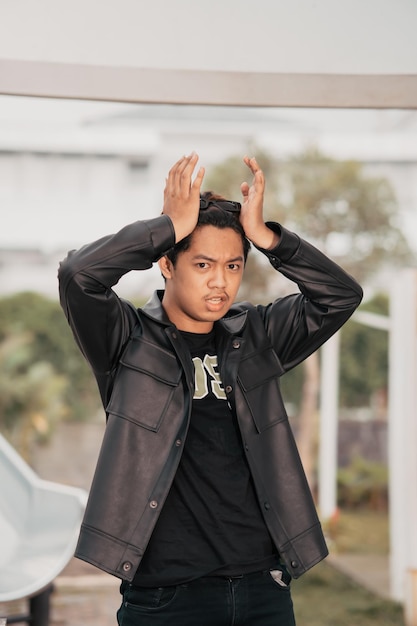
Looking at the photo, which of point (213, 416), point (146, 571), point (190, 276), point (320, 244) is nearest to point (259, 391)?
point (213, 416)

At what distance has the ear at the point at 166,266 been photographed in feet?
6.95

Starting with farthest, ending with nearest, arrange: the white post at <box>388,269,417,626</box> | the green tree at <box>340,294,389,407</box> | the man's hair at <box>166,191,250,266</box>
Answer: the green tree at <box>340,294,389,407</box>, the white post at <box>388,269,417,626</box>, the man's hair at <box>166,191,250,266</box>

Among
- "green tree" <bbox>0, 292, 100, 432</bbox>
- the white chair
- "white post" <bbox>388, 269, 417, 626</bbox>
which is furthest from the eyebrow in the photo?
"green tree" <bbox>0, 292, 100, 432</bbox>

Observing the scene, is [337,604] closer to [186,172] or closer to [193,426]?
[193,426]

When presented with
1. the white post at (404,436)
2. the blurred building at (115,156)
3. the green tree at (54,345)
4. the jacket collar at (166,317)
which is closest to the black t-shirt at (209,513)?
the jacket collar at (166,317)

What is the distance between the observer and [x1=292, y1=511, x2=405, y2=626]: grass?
18.1 ft

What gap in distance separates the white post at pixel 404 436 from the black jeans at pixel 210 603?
300 cm

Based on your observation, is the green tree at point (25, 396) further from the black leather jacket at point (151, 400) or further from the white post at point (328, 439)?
the black leather jacket at point (151, 400)

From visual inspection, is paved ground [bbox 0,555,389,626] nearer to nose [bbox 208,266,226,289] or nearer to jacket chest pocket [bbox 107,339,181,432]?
jacket chest pocket [bbox 107,339,181,432]

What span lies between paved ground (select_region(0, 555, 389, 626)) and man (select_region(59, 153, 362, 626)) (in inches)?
136

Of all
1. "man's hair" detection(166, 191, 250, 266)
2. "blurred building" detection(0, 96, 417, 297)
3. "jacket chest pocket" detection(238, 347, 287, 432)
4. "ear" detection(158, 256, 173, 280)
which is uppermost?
"blurred building" detection(0, 96, 417, 297)

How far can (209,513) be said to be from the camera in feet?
6.23

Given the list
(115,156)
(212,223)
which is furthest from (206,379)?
(115,156)

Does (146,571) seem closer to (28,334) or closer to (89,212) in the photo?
(28,334)
